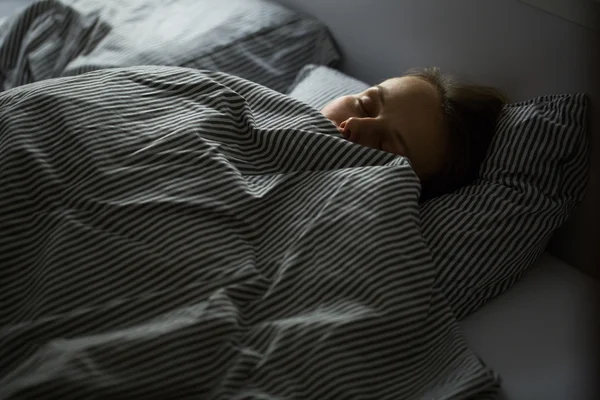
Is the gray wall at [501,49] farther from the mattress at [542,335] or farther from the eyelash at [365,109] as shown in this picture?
the eyelash at [365,109]

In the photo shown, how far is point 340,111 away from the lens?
114 cm

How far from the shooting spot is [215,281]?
84 centimetres

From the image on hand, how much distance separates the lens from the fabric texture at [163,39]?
1472mm

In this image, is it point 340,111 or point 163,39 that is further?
point 163,39

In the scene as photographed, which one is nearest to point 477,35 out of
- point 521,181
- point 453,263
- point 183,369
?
point 521,181

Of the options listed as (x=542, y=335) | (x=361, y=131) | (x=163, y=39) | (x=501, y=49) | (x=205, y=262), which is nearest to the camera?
(x=205, y=262)

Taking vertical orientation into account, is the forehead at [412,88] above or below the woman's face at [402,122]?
above

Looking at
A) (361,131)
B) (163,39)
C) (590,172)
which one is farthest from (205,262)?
(163,39)

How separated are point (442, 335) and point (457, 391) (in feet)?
0.35

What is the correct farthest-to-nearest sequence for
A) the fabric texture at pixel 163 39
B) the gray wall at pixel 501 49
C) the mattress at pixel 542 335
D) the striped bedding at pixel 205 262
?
the fabric texture at pixel 163 39
the gray wall at pixel 501 49
the mattress at pixel 542 335
the striped bedding at pixel 205 262

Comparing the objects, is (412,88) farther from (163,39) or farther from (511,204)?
(163,39)

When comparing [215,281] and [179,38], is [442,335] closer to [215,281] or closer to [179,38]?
[215,281]

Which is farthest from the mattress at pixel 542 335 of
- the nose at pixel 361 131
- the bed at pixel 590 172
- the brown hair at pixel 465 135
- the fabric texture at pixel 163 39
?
the fabric texture at pixel 163 39

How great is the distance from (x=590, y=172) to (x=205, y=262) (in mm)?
652
